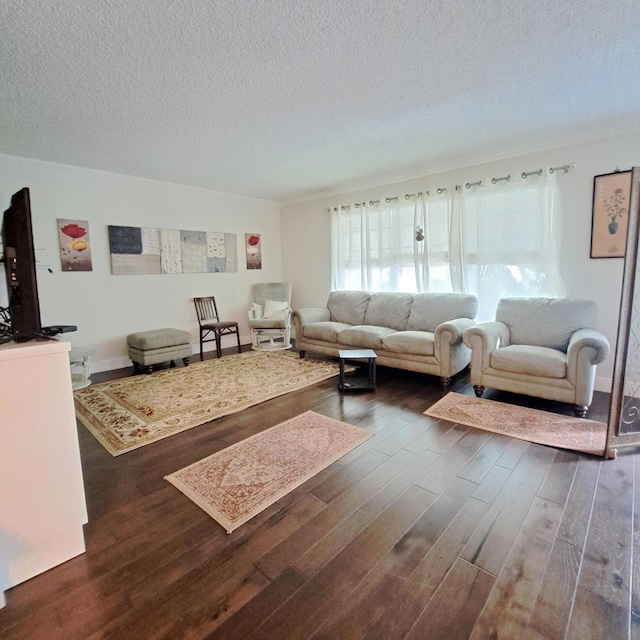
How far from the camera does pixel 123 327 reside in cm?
464

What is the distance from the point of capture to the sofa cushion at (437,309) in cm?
400

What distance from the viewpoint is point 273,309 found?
224 inches

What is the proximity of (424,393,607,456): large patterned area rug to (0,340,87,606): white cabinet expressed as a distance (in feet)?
8.09

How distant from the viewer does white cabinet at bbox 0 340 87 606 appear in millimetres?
1362

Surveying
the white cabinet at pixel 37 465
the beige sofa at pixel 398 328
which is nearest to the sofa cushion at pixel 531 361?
the beige sofa at pixel 398 328

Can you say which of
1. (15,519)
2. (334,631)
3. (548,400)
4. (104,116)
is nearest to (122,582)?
(15,519)

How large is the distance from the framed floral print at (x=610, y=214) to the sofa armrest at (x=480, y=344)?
50.1 inches

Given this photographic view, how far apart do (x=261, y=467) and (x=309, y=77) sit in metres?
2.51

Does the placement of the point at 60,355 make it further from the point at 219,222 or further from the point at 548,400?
the point at 219,222

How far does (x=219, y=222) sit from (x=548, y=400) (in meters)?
4.89

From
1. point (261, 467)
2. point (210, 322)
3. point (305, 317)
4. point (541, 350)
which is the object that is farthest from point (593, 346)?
point (210, 322)

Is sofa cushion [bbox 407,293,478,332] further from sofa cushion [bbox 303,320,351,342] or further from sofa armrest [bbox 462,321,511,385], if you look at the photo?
sofa cushion [bbox 303,320,351,342]

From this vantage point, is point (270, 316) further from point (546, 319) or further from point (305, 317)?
point (546, 319)

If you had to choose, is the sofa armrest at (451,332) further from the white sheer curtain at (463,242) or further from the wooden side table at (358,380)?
the white sheer curtain at (463,242)
